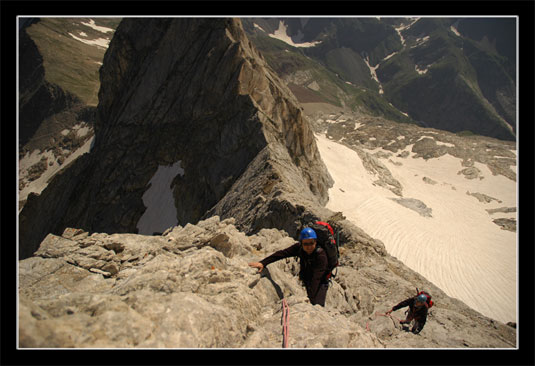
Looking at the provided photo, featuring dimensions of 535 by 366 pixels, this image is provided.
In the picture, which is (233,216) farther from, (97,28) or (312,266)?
(97,28)

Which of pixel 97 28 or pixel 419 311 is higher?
pixel 97 28

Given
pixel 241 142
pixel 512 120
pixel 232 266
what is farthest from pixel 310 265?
pixel 512 120

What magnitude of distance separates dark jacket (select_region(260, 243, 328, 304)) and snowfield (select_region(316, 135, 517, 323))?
10.8 meters

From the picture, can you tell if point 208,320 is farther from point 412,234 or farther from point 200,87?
point 200,87

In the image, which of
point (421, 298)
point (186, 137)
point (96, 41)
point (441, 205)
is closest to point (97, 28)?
point (96, 41)

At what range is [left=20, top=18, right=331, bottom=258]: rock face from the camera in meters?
16.0

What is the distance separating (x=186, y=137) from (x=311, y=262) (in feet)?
59.1

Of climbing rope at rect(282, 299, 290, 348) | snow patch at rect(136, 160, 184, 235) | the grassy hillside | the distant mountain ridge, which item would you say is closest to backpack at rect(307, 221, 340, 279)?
climbing rope at rect(282, 299, 290, 348)

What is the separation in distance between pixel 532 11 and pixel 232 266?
7953 mm

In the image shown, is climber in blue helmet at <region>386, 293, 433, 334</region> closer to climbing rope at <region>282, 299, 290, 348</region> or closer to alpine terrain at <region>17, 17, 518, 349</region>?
alpine terrain at <region>17, 17, 518, 349</region>

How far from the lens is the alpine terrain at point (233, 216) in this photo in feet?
13.3

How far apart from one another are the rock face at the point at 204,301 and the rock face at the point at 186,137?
17.5 ft

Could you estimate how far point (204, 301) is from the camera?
13.5 feet

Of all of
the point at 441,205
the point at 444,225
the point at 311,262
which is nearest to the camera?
the point at 311,262
